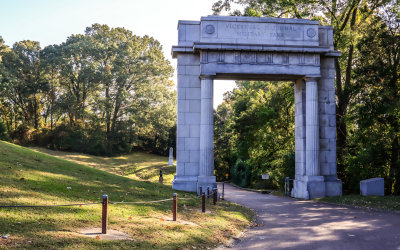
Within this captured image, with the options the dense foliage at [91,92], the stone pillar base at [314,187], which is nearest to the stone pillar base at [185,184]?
the stone pillar base at [314,187]

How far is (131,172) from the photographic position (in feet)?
146

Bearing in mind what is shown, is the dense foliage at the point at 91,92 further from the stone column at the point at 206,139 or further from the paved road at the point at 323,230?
the paved road at the point at 323,230

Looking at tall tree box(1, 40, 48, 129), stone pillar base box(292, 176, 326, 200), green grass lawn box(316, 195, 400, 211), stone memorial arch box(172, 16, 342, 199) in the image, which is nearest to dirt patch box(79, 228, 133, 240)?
stone memorial arch box(172, 16, 342, 199)

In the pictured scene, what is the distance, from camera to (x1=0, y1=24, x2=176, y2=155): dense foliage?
52.4 metres

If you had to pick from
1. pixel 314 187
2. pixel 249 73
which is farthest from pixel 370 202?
pixel 249 73

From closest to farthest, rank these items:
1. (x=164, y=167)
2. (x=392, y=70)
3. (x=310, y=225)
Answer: (x=310, y=225) → (x=392, y=70) → (x=164, y=167)

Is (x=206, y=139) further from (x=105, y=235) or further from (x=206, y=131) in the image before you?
(x=105, y=235)

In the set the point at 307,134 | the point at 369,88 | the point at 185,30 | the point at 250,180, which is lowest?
the point at 250,180

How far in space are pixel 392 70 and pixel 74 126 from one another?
150ft

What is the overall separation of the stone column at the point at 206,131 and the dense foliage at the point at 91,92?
1308 inches

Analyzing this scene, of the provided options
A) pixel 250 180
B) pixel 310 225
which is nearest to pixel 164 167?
pixel 250 180

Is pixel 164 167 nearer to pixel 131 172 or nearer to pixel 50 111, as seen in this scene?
pixel 131 172

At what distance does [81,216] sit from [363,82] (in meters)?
18.9

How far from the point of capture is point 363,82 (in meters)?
22.4
